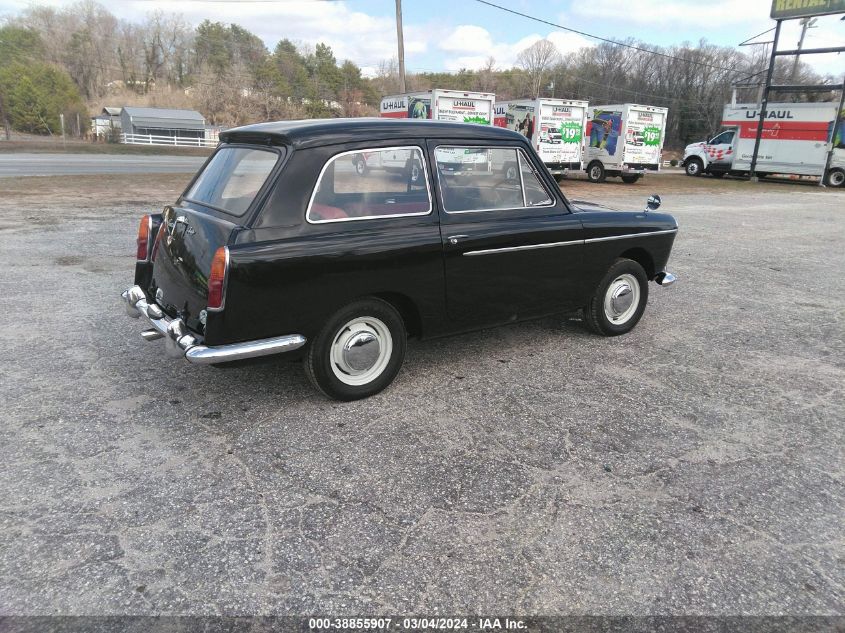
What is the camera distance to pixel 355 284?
362 cm

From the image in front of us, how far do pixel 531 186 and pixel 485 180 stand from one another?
430mm

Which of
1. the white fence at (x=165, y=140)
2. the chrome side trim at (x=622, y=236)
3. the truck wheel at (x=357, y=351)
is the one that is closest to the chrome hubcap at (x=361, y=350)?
the truck wheel at (x=357, y=351)

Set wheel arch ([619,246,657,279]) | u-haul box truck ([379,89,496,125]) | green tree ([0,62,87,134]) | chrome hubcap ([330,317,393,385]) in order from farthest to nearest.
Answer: green tree ([0,62,87,134])
u-haul box truck ([379,89,496,125])
wheel arch ([619,246,657,279])
chrome hubcap ([330,317,393,385])

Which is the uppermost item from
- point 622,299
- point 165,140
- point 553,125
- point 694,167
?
point 553,125

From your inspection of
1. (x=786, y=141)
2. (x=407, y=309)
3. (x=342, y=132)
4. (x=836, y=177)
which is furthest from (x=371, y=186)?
(x=836, y=177)

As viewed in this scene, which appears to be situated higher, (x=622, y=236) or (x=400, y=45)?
(x=400, y=45)

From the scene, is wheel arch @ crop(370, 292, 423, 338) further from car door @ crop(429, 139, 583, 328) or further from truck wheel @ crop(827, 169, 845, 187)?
truck wheel @ crop(827, 169, 845, 187)

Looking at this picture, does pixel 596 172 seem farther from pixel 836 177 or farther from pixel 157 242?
pixel 157 242

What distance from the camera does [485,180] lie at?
14.3 feet

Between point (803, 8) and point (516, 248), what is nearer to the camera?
point (516, 248)

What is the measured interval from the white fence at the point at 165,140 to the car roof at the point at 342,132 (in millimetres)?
55186

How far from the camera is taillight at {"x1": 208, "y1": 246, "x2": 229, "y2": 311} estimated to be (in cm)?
321

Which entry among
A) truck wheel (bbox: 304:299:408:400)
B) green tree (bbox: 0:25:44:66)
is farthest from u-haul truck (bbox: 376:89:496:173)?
green tree (bbox: 0:25:44:66)

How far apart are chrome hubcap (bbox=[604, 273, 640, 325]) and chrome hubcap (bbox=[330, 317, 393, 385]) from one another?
2.18 m
